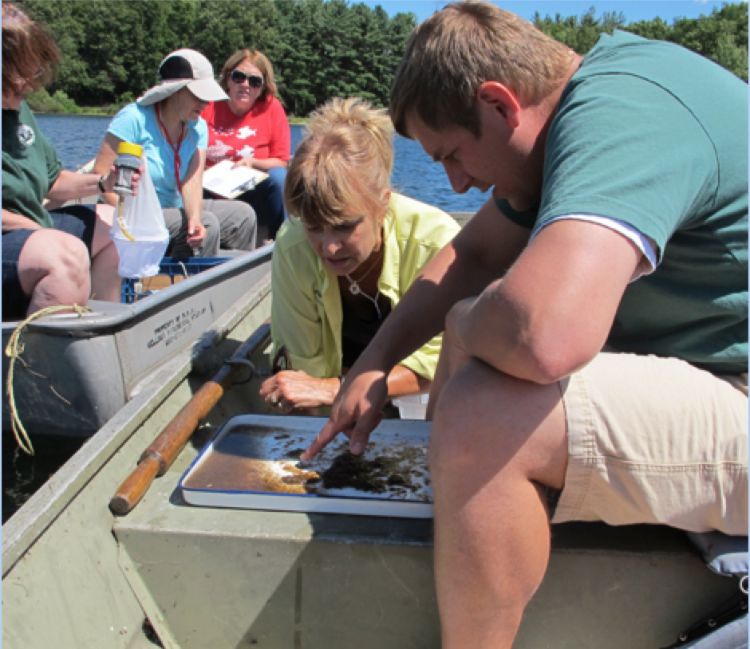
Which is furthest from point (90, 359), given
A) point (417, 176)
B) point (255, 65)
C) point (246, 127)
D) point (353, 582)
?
point (417, 176)

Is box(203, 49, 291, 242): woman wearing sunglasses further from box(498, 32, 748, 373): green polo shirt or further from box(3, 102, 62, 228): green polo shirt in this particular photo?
box(498, 32, 748, 373): green polo shirt

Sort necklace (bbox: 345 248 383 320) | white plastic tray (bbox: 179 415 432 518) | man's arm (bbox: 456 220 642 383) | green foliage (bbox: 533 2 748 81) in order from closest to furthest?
man's arm (bbox: 456 220 642 383) < white plastic tray (bbox: 179 415 432 518) < necklace (bbox: 345 248 383 320) < green foliage (bbox: 533 2 748 81)

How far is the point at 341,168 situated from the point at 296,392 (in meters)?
0.65

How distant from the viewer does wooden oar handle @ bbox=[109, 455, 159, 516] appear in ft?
5.74

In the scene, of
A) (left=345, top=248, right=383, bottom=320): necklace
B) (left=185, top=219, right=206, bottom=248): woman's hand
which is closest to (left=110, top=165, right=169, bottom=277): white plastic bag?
(left=185, top=219, right=206, bottom=248): woman's hand

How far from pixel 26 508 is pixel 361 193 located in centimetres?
118

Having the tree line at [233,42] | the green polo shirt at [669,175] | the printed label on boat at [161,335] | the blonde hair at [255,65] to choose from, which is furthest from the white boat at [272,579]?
the tree line at [233,42]

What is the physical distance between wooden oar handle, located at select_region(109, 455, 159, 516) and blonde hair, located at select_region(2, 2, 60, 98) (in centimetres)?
181

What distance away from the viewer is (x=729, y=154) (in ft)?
3.96

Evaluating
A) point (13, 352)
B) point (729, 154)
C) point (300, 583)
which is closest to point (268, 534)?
point (300, 583)

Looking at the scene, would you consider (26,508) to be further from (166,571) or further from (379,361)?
(379,361)

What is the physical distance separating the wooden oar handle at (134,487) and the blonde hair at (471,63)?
3.44 ft

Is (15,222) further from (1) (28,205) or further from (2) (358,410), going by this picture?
(2) (358,410)

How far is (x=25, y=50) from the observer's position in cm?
289
